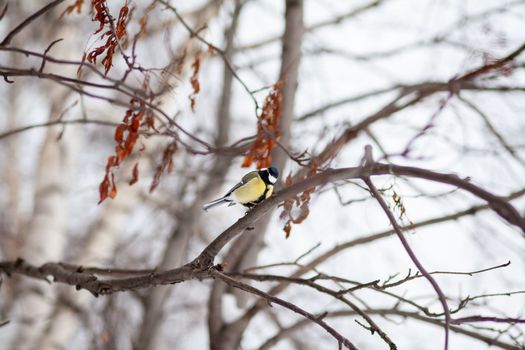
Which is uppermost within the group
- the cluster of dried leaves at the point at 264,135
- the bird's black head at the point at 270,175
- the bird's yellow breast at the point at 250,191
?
the cluster of dried leaves at the point at 264,135

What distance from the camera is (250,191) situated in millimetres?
1924

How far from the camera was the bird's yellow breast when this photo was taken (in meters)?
1.93

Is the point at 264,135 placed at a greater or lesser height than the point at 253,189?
greater

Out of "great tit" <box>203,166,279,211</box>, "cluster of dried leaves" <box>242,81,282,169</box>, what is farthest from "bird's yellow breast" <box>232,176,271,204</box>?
"cluster of dried leaves" <box>242,81,282,169</box>

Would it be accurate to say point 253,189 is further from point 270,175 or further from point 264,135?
point 264,135

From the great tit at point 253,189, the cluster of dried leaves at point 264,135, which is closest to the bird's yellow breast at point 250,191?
the great tit at point 253,189

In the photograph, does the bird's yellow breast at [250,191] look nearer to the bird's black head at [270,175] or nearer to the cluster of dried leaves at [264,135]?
the bird's black head at [270,175]

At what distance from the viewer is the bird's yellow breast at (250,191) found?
1.93 metres

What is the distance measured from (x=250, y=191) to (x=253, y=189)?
14mm

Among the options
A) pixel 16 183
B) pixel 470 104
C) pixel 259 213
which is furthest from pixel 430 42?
pixel 16 183

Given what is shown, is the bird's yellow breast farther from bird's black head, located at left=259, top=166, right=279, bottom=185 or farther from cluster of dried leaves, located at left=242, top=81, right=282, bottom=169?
cluster of dried leaves, located at left=242, top=81, right=282, bottom=169

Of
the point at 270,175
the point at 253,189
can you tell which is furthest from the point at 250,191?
the point at 270,175

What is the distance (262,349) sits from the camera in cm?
275

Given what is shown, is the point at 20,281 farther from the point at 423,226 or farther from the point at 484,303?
the point at 484,303
